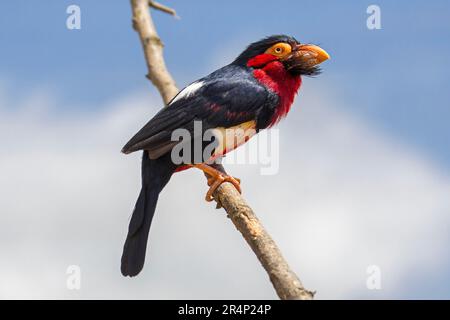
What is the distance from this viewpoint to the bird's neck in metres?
Answer: 5.45

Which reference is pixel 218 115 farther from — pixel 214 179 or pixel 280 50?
pixel 280 50

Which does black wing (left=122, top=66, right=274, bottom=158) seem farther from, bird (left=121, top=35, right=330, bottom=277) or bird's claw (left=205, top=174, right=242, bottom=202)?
bird's claw (left=205, top=174, right=242, bottom=202)

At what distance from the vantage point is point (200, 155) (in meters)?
Answer: 5.12

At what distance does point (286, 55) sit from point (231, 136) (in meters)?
0.89

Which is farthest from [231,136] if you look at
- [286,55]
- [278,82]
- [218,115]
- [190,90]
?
[286,55]

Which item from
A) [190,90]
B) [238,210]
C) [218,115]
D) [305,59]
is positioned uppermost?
[305,59]

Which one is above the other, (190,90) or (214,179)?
(190,90)

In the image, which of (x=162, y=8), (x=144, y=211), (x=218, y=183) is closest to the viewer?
(x=144, y=211)

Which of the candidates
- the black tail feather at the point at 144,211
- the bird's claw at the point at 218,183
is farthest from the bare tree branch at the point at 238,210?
the black tail feather at the point at 144,211

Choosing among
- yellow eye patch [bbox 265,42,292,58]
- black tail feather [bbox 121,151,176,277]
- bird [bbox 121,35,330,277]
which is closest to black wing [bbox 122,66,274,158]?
bird [bbox 121,35,330,277]

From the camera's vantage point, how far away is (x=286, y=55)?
5578 millimetres
